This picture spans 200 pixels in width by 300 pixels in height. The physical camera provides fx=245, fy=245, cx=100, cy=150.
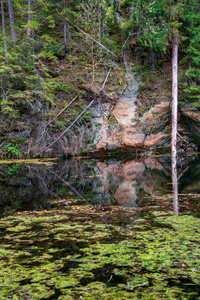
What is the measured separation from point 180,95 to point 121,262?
15.0m

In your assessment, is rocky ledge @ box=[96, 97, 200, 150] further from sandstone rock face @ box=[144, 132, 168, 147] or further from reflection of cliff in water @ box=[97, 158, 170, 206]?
reflection of cliff in water @ box=[97, 158, 170, 206]

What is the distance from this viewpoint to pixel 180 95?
16234mm

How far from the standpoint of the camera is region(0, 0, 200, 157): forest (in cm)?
Result: 1455

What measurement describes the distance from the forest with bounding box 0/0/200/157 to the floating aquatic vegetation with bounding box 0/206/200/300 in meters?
11.2

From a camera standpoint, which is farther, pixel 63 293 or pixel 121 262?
pixel 121 262

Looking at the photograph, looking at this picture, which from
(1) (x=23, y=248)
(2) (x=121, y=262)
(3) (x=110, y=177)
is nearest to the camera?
(2) (x=121, y=262)

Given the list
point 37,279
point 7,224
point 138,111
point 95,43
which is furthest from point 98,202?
point 95,43

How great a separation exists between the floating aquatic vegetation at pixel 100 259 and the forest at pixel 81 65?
11223 mm

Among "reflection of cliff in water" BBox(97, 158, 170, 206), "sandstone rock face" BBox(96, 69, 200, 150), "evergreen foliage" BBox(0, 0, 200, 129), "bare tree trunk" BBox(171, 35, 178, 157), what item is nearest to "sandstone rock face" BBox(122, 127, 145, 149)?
"sandstone rock face" BBox(96, 69, 200, 150)

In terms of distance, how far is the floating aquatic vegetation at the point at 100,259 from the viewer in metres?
2.45

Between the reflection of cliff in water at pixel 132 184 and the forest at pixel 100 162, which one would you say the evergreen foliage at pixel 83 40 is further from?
the reflection of cliff in water at pixel 132 184

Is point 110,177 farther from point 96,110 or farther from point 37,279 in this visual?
point 96,110

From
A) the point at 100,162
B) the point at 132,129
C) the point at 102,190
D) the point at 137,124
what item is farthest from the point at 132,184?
the point at 137,124

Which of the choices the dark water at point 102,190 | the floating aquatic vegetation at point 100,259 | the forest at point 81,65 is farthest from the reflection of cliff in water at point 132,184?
the forest at point 81,65
